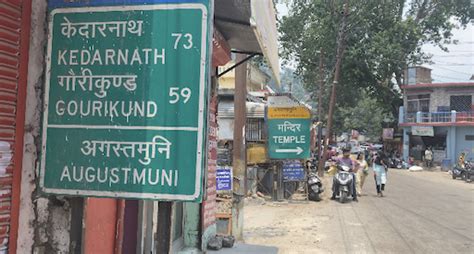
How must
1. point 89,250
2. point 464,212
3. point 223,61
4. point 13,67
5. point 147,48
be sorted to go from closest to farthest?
point 147,48
point 13,67
point 89,250
point 223,61
point 464,212

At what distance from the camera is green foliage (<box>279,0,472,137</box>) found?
33.5m

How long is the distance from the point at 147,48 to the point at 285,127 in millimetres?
11186

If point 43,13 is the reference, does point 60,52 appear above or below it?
below

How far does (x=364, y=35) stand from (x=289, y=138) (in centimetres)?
2430

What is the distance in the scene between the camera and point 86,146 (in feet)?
7.14

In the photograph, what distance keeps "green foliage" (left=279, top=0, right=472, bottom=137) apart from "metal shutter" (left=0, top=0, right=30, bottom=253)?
30386 mm

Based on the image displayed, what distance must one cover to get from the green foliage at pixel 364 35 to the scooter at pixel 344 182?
64.2ft

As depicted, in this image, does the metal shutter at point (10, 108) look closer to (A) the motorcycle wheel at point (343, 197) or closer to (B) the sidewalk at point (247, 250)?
(B) the sidewalk at point (247, 250)

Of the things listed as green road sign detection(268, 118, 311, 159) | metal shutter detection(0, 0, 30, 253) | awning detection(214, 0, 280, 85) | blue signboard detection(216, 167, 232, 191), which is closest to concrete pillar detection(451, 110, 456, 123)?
green road sign detection(268, 118, 311, 159)

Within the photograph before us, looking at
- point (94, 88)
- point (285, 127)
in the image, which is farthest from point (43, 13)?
point (285, 127)

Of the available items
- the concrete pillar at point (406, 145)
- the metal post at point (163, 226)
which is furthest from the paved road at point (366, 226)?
the concrete pillar at point (406, 145)

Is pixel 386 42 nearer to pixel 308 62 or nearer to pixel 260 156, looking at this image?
pixel 308 62

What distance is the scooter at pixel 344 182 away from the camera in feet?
45.0

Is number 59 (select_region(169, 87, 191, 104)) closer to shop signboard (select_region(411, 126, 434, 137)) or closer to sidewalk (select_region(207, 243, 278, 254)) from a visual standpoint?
sidewalk (select_region(207, 243, 278, 254))
